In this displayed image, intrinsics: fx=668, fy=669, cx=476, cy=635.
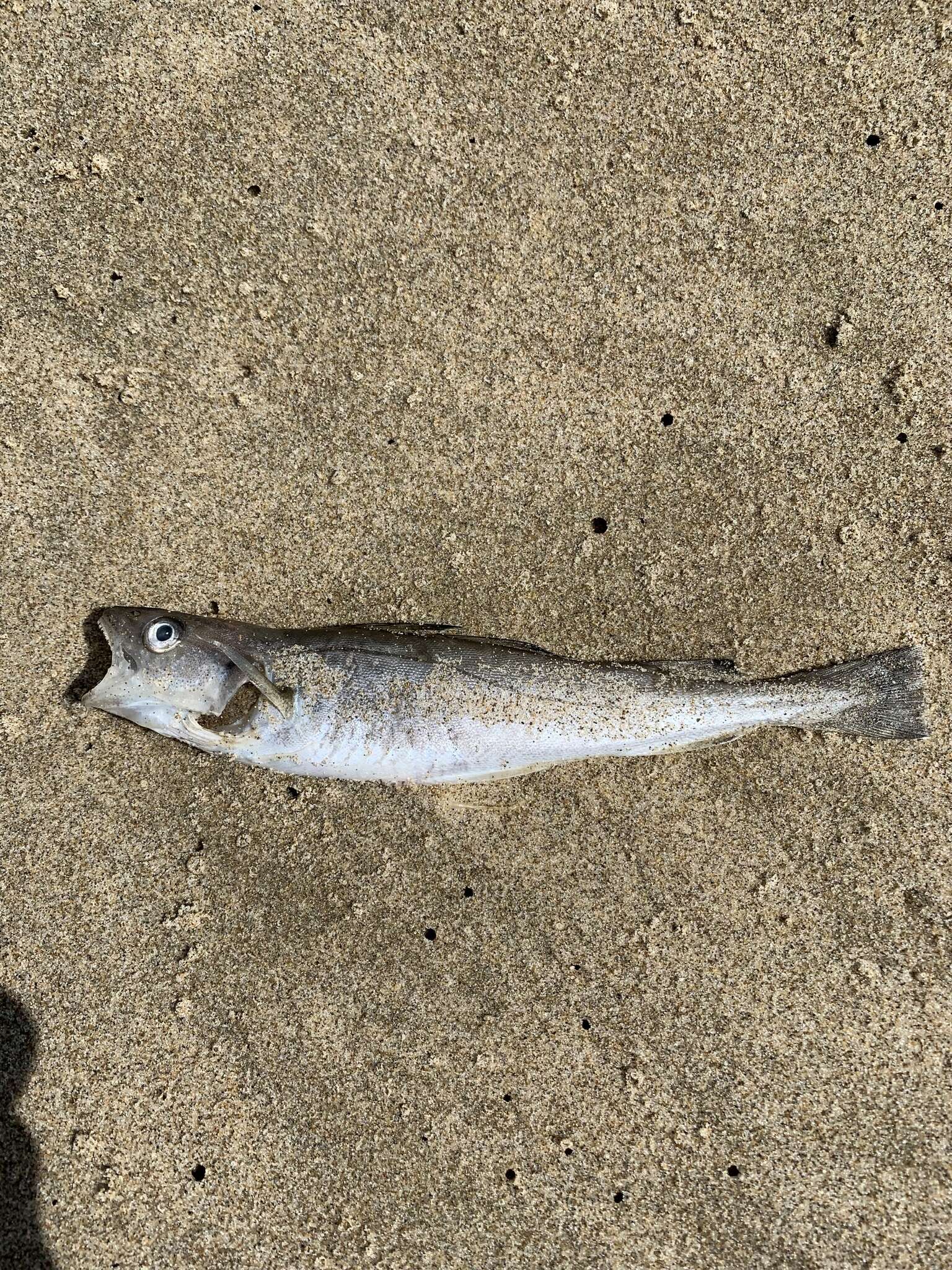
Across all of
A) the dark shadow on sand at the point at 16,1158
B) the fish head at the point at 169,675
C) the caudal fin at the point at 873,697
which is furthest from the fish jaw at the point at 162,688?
the caudal fin at the point at 873,697

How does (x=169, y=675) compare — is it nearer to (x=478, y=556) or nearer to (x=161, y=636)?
(x=161, y=636)

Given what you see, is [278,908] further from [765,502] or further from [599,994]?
[765,502]

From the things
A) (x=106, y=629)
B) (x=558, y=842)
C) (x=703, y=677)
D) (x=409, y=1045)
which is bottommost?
(x=409, y=1045)

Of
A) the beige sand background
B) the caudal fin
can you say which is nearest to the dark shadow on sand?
the beige sand background

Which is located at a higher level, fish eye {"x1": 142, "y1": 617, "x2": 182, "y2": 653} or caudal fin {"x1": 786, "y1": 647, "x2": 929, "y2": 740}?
caudal fin {"x1": 786, "y1": 647, "x2": 929, "y2": 740}

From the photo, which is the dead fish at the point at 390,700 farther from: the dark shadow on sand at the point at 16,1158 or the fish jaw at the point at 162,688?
the dark shadow on sand at the point at 16,1158

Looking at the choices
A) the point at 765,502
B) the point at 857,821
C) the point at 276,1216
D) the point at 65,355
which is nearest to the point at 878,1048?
the point at 857,821

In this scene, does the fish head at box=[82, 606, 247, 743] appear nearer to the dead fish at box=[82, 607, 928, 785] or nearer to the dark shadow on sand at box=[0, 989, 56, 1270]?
the dead fish at box=[82, 607, 928, 785]
